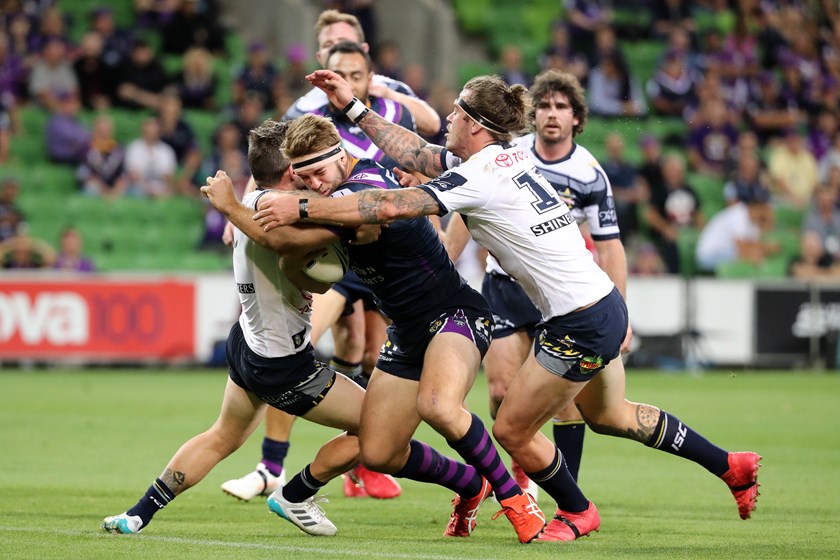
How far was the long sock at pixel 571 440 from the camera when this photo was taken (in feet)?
25.5

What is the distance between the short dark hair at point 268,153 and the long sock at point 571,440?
2430 mm

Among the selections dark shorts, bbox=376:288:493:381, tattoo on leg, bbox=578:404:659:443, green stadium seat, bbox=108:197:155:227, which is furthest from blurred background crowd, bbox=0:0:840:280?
dark shorts, bbox=376:288:493:381

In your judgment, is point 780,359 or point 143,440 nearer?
point 143,440

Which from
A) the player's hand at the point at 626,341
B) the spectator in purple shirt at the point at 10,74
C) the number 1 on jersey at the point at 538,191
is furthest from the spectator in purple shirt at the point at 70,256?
the number 1 on jersey at the point at 538,191

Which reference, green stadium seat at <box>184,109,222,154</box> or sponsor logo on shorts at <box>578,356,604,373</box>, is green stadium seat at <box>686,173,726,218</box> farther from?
sponsor logo on shorts at <box>578,356,604,373</box>

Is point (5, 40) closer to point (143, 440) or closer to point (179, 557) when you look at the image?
point (143, 440)

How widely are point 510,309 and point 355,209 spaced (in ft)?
7.77

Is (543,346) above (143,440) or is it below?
above

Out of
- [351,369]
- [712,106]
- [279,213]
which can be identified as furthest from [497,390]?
[712,106]

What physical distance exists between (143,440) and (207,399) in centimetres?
311

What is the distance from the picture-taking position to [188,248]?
18.4 meters

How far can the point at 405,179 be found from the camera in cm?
695

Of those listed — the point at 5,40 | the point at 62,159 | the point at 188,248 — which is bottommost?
the point at 188,248

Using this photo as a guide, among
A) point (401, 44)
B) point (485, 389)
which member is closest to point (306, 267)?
point (485, 389)
